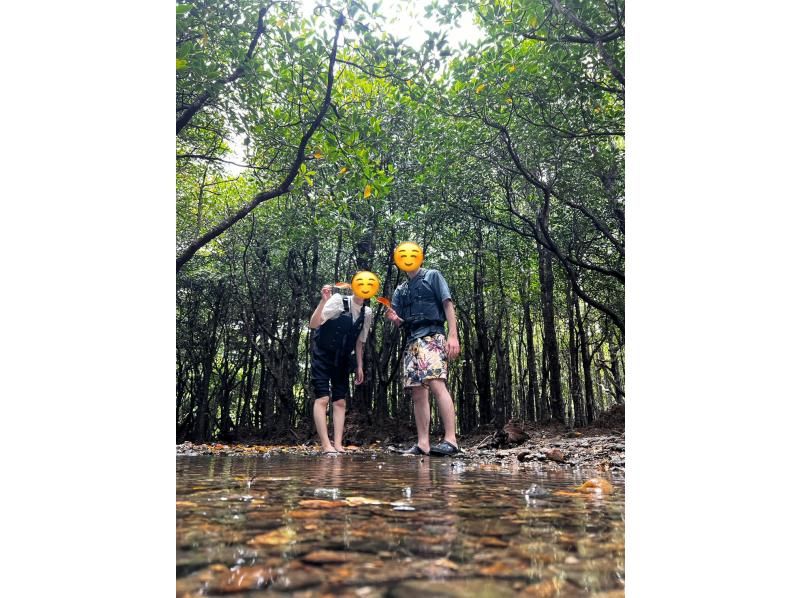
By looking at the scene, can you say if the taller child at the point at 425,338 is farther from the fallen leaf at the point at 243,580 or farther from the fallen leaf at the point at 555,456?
the fallen leaf at the point at 243,580

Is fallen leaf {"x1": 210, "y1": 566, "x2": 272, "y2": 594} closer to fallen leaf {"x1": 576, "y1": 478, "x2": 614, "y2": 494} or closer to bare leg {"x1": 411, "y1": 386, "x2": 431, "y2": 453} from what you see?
fallen leaf {"x1": 576, "y1": 478, "x2": 614, "y2": 494}

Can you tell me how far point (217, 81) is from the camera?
11.6 feet

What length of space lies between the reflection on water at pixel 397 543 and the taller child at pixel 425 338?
195 centimetres

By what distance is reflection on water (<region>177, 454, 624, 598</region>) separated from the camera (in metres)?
0.55

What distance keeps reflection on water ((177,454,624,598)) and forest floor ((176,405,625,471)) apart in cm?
136

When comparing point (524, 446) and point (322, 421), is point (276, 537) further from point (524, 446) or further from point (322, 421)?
point (524, 446)

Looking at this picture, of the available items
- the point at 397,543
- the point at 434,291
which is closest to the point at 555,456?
the point at 434,291

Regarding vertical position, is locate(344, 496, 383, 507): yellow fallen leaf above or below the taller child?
below

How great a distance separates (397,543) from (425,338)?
2.58 metres

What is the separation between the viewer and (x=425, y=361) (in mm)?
3199

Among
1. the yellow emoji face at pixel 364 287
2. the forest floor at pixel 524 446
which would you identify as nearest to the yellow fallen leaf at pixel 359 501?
the forest floor at pixel 524 446

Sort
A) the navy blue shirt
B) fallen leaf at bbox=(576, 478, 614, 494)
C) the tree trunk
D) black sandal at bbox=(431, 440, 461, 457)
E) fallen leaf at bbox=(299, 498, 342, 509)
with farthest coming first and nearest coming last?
the tree trunk < the navy blue shirt < black sandal at bbox=(431, 440, 461, 457) < fallen leaf at bbox=(576, 478, 614, 494) < fallen leaf at bbox=(299, 498, 342, 509)

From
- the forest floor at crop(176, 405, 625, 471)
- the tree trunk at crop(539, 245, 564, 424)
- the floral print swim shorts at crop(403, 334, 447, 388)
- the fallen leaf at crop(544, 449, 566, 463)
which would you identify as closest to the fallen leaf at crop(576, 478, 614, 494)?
the forest floor at crop(176, 405, 625, 471)

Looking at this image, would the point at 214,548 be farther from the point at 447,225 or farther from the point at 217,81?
the point at 447,225
